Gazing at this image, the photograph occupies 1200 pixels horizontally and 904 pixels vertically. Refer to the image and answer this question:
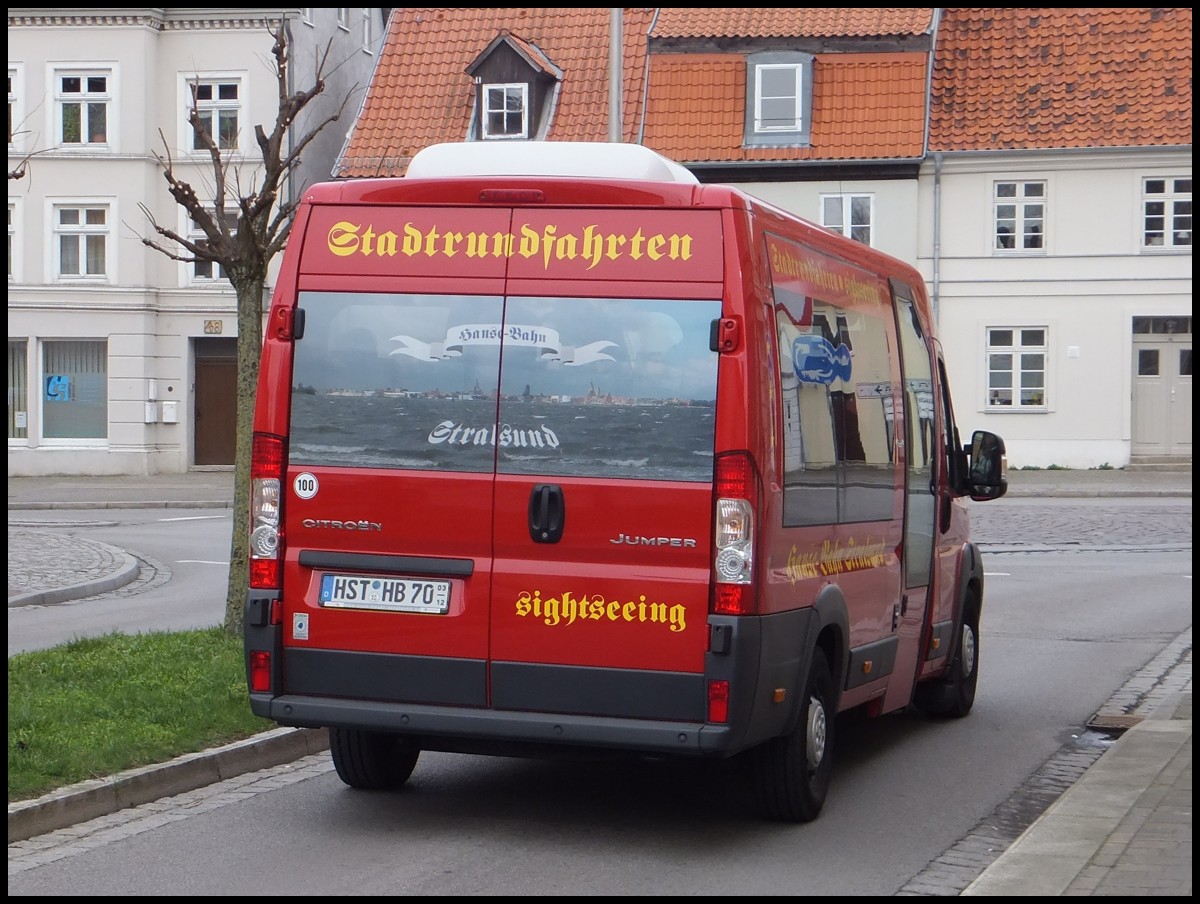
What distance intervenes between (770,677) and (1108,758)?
2576mm

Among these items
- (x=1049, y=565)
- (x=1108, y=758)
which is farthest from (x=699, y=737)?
(x=1049, y=565)

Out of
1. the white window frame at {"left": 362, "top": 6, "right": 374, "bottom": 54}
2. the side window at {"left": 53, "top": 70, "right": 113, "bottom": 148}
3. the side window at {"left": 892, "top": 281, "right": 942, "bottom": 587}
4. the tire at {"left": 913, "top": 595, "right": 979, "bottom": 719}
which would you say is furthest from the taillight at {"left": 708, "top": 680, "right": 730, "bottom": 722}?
the white window frame at {"left": 362, "top": 6, "right": 374, "bottom": 54}

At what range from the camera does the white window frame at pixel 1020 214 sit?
3809 centimetres

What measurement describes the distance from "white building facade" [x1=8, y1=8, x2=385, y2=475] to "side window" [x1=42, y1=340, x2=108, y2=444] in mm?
31

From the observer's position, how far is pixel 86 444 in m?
39.5

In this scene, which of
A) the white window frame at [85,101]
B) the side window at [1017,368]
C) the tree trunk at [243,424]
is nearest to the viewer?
the tree trunk at [243,424]

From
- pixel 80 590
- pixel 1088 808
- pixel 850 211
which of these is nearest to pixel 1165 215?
pixel 850 211

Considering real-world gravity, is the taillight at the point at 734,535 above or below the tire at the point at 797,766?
above

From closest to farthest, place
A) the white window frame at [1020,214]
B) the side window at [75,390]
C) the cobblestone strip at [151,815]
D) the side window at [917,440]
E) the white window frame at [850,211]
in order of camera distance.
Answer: the cobblestone strip at [151,815], the side window at [917,440], the white window frame at [1020,214], the white window frame at [850,211], the side window at [75,390]

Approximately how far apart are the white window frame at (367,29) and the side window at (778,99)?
10.8m

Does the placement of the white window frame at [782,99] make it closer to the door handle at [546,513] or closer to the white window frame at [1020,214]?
the white window frame at [1020,214]

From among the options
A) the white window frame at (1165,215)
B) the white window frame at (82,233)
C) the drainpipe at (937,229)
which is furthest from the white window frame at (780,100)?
the white window frame at (82,233)

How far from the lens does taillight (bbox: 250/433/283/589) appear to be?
7188mm

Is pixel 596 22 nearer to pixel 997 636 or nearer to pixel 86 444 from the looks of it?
pixel 86 444
